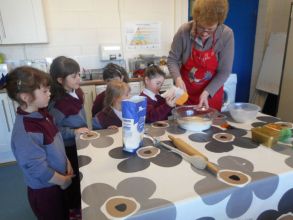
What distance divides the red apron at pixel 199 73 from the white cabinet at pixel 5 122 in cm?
163

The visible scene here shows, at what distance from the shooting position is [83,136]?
0.97 meters

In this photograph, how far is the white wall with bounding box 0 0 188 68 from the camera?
2.52 metres

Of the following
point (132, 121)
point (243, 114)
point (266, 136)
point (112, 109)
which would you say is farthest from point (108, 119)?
point (266, 136)

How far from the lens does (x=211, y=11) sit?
41.9 inches

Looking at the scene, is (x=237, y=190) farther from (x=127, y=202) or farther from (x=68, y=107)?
(x=68, y=107)

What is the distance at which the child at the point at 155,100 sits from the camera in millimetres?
1201

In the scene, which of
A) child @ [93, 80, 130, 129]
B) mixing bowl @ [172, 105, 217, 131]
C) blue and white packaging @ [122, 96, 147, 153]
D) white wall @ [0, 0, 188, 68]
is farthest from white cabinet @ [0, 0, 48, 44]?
blue and white packaging @ [122, 96, 147, 153]

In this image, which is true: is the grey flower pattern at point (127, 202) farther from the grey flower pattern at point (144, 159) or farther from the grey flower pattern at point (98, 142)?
the grey flower pattern at point (98, 142)

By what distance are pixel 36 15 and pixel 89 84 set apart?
0.85 m

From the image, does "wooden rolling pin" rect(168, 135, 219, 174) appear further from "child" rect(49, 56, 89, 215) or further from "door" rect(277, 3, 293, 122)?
"door" rect(277, 3, 293, 122)

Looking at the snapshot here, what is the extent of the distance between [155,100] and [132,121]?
76 cm

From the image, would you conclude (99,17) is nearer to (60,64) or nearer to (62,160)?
(60,64)

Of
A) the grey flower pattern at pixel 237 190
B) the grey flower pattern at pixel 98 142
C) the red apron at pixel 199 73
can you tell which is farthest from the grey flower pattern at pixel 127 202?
the red apron at pixel 199 73

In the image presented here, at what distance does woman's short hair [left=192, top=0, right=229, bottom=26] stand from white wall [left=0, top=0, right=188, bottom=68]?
1.78 meters
